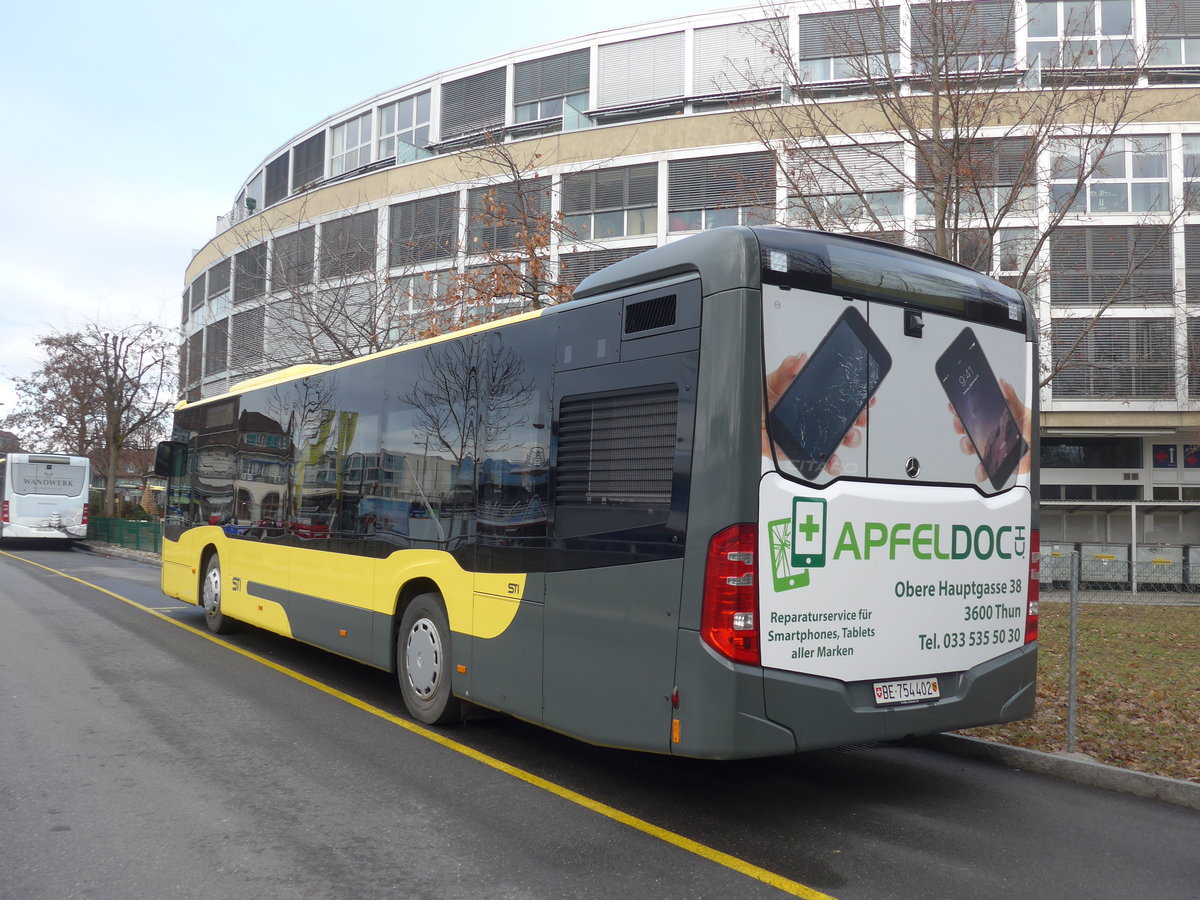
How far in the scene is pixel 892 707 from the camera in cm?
524

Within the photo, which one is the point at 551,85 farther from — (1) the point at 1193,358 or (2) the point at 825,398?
(2) the point at 825,398

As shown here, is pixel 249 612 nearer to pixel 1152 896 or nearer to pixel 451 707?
pixel 451 707

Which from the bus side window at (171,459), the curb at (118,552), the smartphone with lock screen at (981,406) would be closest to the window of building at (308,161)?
the curb at (118,552)

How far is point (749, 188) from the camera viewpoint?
13047 millimetres

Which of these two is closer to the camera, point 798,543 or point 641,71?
point 798,543

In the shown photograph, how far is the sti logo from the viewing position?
4848 millimetres

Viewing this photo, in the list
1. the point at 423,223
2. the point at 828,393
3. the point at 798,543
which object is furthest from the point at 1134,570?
the point at 423,223

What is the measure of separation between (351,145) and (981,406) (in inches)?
1415

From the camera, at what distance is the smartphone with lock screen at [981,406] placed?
223 inches

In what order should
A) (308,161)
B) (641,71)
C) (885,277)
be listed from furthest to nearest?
(308,161) → (641,71) → (885,277)

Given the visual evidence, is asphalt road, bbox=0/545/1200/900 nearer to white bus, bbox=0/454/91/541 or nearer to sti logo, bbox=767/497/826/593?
sti logo, bbox=767/497/826/593

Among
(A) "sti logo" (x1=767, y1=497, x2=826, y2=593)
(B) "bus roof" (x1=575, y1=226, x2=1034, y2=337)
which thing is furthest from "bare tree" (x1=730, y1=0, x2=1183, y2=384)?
(A) "sti logo" (x1=767, y1=497, x2=826, y2=593)

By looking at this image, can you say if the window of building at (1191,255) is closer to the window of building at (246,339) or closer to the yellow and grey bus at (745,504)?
the yellow and grey bus at (745,504)

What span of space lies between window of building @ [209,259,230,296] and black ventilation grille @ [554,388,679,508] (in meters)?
36.8
